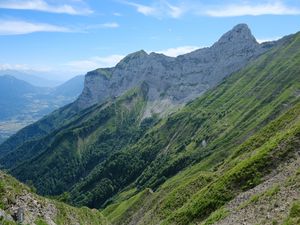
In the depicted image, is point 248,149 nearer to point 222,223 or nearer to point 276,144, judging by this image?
point 276,144

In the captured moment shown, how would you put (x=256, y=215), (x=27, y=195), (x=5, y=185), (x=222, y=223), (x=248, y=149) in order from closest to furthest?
(x=256, y=215)
(x=222, y=223)
(x=5, y=185)
(x=27, y=195)
(x=248, y=149)

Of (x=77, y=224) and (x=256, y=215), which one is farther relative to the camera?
(x=77, y=224)

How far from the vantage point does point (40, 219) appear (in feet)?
207

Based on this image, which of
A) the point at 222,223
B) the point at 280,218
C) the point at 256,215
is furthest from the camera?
the point at 222,223

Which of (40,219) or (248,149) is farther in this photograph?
(248,149)

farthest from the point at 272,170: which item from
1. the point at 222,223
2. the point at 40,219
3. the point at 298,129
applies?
the point at 40,219

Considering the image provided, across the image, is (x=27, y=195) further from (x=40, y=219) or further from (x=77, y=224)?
(x=77, y=224)

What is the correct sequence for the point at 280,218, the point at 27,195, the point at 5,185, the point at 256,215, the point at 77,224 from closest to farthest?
the point at 280,218, the point at 256,215, the point at 5,185, the point at 27,195, the point at 77,224

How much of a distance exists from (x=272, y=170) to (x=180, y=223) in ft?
65.5

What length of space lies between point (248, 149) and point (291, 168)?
5080 cm

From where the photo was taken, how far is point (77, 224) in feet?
276

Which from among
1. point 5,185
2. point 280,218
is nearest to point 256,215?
point 280,218

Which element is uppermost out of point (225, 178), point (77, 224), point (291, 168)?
point (291, 168)

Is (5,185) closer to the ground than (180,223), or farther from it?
farther from it
